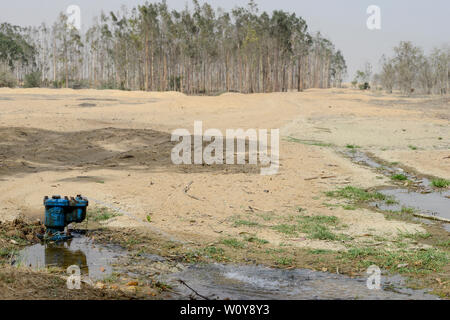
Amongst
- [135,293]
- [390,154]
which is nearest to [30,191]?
[135,293]

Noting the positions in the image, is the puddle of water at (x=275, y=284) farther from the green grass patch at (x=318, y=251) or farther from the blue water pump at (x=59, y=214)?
the blue water pump at (x=59, y=214)

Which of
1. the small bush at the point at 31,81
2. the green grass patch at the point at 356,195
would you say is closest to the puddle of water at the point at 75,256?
the green grass patch at the point at 356,195

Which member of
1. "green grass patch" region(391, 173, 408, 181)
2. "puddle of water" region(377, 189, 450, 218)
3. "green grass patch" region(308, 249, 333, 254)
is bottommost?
"green grass patch" region(308, 249, 333, 254)

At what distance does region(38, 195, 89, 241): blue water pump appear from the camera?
6918 mm

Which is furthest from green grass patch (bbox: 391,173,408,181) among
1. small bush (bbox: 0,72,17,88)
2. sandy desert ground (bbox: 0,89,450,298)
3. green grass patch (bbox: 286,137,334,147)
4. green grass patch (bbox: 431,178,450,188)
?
A: small bush (bbox: 0,72,17,88)

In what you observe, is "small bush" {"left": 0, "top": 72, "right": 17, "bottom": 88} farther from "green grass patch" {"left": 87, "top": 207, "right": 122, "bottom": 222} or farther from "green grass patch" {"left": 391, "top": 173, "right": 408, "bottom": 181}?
"green grass patch" {"left": 87, "top": 207, "right": 122, "bottom": 222}

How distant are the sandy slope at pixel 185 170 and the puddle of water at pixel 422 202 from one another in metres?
0.80

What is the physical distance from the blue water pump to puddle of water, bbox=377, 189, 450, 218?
548cm

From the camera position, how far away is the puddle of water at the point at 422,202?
9.37 metres

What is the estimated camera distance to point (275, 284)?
5.52m

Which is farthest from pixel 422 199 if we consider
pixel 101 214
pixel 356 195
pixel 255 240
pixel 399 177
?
pixel 101 214

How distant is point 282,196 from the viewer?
1010 centimetres

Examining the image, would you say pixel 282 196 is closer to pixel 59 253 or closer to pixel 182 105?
pixel 59 253

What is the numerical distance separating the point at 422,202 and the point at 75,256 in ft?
22.4
